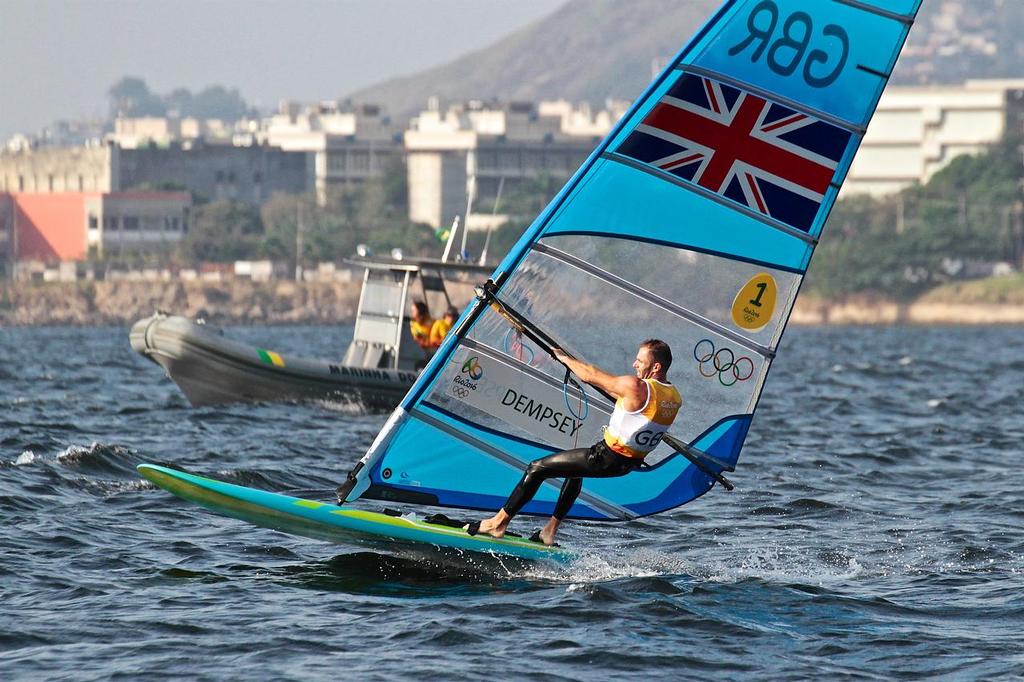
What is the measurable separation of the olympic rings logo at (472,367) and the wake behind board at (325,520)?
1093 mm

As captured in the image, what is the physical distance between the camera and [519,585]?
11328 mm

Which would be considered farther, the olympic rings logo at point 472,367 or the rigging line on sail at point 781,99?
the olympic rings logo at point 472,367

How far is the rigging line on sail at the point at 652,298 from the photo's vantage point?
37.8 feet

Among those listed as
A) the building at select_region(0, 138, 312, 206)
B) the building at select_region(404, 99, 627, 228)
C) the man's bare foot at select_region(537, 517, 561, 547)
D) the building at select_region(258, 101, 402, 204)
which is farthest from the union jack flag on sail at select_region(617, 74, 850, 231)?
the building at select_region(258, 101, 402, 204)

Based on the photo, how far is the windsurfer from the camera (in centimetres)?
1091

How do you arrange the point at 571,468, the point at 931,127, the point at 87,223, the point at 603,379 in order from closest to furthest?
the point at 603,379 → the point at 571,468 → the point at 87,223 → the point at 931,127

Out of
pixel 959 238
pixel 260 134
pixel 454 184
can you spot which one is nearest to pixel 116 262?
pixel 454 184

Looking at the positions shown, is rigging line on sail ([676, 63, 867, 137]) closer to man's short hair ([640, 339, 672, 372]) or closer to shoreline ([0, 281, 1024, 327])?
man's short hair ([640, 339, 672, 372])

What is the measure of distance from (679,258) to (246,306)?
107 m

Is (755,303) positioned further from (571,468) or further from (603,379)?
(571,468)

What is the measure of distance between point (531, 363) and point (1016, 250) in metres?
118

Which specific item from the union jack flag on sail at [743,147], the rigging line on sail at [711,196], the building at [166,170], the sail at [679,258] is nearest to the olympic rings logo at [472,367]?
the sail at [679,258]

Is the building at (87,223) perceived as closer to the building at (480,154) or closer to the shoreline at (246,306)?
the shoreline at (246,306)

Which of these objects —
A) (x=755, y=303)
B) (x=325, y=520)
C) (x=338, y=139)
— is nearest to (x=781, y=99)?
(x=755, y=303)
